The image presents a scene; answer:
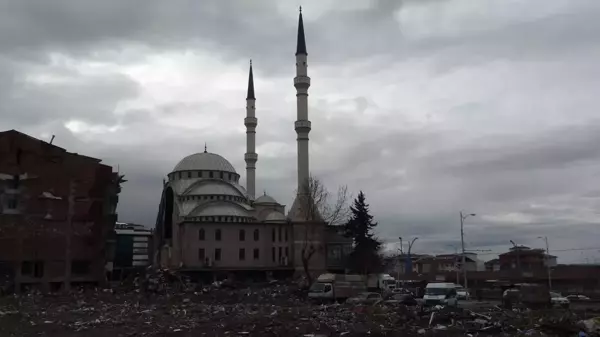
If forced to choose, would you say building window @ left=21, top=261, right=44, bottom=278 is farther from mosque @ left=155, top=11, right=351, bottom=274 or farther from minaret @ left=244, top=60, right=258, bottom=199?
minaret @ left=244, top=60, right=258, bottom=199

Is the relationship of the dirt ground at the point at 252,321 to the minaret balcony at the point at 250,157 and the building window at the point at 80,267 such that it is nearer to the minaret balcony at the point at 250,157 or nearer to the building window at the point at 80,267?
the building window at the point at 80,267

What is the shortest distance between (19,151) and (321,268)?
34.2 meters

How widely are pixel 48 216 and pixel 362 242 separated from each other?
108 feet

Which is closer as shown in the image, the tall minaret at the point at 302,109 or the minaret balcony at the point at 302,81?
the tall minaret at the point at 302,109

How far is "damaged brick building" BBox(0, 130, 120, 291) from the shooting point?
4544 cm

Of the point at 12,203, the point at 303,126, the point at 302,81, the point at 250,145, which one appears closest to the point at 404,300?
the point at 12,203

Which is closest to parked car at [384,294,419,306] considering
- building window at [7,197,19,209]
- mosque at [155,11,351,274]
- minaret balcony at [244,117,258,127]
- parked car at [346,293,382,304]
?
parked car at [346,293,382,304]

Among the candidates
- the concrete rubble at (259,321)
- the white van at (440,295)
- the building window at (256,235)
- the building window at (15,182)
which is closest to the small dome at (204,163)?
the building window at (256,235)

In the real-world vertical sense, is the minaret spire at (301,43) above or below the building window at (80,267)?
above

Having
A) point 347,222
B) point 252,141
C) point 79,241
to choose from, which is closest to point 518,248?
point 347,222

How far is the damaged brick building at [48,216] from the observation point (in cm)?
4544

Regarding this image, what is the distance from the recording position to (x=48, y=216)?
1858 inches

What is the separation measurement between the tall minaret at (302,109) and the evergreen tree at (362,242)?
697 cm

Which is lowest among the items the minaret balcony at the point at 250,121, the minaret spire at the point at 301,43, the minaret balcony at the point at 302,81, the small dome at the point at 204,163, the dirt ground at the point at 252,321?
the dirt ground at the point at 252,321
